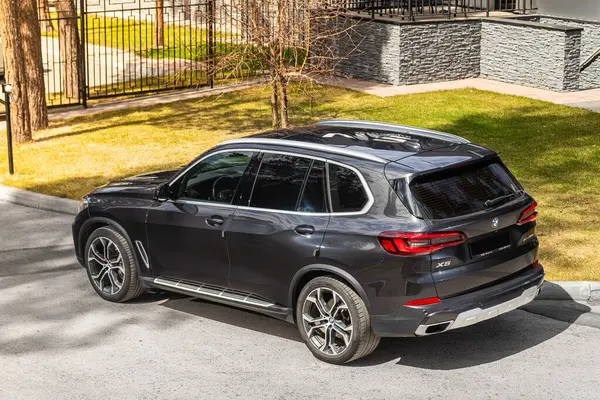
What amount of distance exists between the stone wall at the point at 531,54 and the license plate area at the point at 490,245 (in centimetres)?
1322

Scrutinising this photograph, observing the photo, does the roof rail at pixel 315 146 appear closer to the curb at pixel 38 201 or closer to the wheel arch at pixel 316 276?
the wheel arch at pixel 316 276

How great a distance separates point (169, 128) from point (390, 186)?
1066 centimetres

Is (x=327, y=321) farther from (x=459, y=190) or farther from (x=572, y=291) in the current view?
(x=572, y=291)

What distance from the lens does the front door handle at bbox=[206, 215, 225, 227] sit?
905cm

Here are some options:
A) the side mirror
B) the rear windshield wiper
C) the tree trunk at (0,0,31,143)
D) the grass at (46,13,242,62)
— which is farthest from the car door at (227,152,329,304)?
the grass at (46,13,242,62)

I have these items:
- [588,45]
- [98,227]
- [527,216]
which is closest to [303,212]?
[527,216]

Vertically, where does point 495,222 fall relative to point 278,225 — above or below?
above

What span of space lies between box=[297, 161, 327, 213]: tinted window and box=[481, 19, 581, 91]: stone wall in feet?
43.7

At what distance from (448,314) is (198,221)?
2.38m

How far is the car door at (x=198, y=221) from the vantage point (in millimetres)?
9102

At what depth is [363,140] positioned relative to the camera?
354 inches

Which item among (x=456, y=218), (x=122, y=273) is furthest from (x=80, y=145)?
(x=456, y=218)

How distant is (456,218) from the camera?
8055mm

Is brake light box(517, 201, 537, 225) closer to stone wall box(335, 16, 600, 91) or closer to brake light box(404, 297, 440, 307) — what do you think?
brake light box(404, 297, 440, 307)
